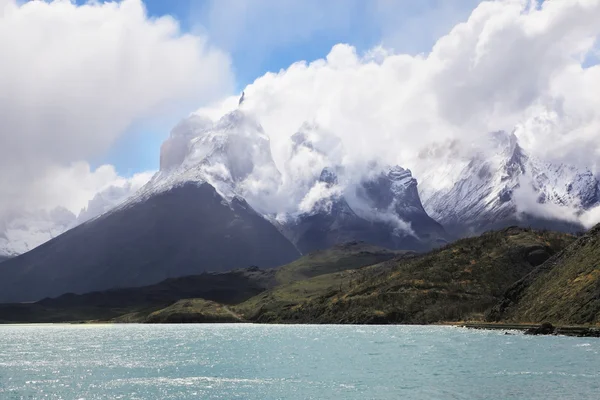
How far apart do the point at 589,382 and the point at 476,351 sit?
63774 mm

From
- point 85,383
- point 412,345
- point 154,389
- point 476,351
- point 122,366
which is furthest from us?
point 412,345

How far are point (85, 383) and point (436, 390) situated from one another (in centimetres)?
6095

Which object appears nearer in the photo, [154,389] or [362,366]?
[154,389]

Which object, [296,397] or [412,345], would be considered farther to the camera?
[412,345]

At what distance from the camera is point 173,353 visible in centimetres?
19025

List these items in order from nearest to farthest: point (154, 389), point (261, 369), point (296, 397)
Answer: point (296, 397) → point (154, 389) → point (261, 369)

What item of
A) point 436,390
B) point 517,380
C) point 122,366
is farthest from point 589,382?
point 122,366

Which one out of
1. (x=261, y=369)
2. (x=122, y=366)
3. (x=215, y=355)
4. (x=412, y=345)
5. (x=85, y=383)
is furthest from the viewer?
(x=412, y=345)

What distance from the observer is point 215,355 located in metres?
180

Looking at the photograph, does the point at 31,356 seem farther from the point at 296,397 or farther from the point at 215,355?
the point at 296,397

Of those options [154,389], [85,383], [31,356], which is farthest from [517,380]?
[31,356]

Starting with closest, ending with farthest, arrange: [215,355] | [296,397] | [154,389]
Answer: [296,397], [154,389], [215,355]

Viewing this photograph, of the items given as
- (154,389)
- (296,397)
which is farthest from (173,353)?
(296,397)

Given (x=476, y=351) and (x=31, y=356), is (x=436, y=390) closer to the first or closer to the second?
(x=476, y=351)
